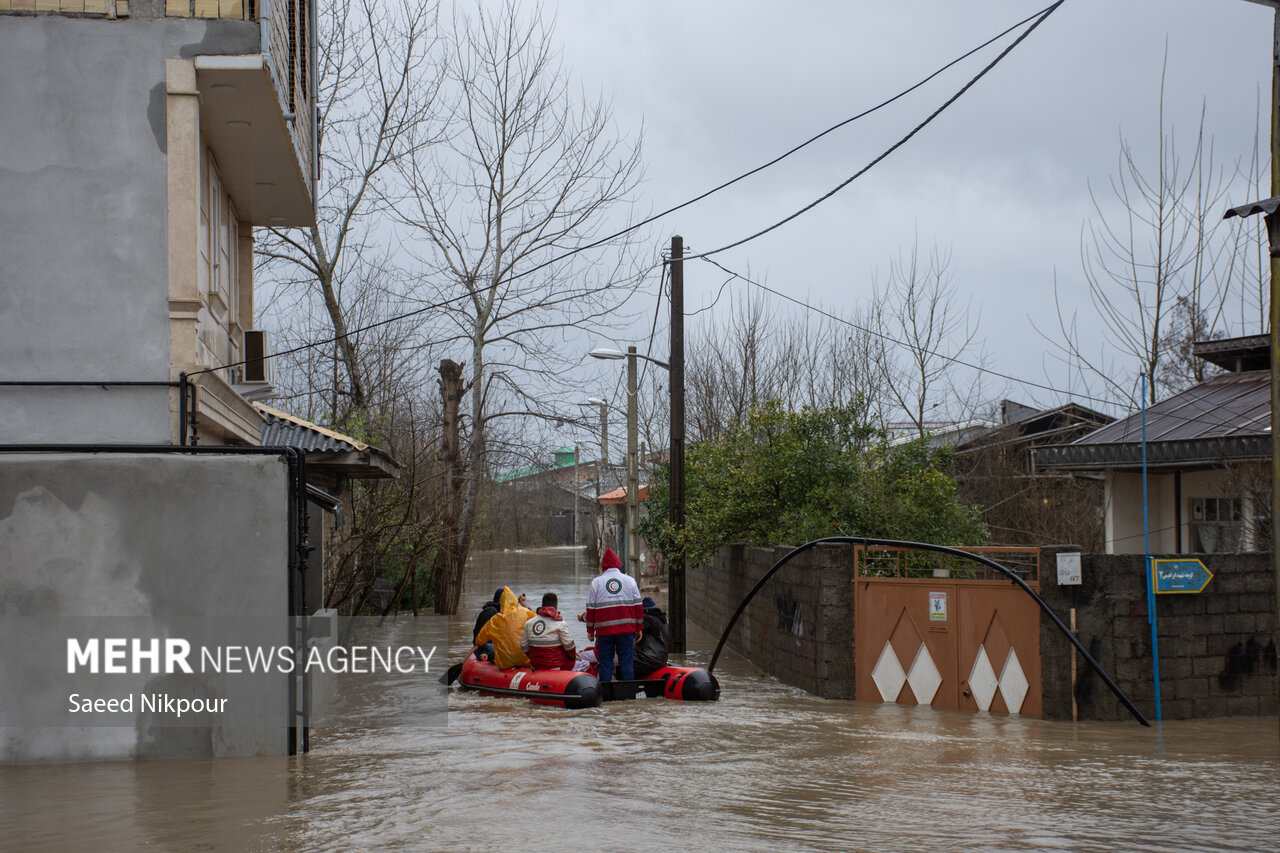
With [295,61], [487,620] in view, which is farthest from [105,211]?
[487,620]

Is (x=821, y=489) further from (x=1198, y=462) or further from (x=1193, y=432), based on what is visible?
(x=1193, y=432)

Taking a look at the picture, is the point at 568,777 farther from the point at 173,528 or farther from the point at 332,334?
the point at 332,334

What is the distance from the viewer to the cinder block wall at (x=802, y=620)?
13.6m

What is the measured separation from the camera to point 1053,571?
39.6 feet

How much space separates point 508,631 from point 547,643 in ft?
1.80

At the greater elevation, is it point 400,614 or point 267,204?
point 267,204

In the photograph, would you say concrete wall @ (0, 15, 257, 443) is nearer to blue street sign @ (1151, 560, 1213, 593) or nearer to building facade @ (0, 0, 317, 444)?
building facade @ (0, 0, 317, 444)

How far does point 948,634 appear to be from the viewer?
1290cm

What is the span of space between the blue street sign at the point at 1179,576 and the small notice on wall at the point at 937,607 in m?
2.17

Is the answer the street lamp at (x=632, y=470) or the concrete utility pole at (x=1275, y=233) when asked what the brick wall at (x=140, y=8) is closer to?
the concrete utility pole at (x=1275, y=233)

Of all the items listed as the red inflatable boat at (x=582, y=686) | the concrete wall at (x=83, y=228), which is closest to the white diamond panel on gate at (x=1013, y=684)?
the red inflatable boat at (x=582, y=686)

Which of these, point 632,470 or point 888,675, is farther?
point 632,470

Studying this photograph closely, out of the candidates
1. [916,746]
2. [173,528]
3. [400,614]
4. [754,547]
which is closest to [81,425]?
[173,528]

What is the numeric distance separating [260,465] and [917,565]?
8.10m
